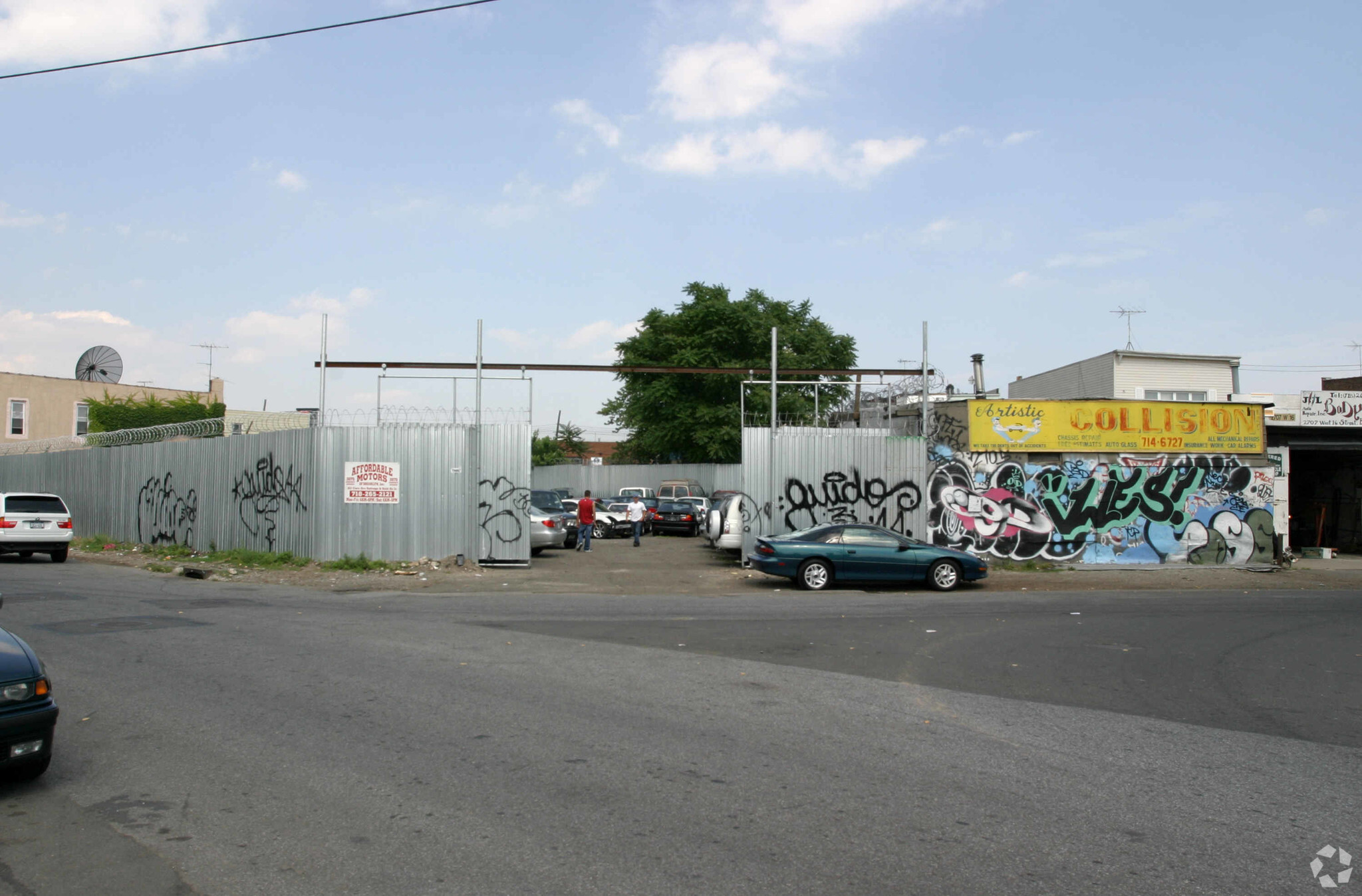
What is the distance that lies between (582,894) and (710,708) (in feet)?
11.8

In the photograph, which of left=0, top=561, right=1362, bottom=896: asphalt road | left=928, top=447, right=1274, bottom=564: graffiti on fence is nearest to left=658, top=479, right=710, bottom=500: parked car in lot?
left=928, top=447, right=1274, bottom=564: graffiti on fence

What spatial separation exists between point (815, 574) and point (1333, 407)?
64.9 feet

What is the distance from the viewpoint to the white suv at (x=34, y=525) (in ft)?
69.7

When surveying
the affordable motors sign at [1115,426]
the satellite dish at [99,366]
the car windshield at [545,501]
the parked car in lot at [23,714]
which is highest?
the satellite dish at [99,366]

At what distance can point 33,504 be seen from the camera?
71.4ft

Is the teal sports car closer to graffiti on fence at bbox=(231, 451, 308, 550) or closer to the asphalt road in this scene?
the asphalt road

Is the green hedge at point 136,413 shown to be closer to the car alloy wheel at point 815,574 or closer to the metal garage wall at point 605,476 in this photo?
the metal garage wall at point 605,476

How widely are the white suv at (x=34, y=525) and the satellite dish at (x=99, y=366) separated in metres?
38.4

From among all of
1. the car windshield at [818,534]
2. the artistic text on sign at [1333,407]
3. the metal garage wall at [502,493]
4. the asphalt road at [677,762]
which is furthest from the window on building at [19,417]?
the artistic text on sign at [1333,407]

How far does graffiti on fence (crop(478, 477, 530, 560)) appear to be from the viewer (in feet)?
66.3

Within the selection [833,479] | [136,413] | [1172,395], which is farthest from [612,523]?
[136,413]

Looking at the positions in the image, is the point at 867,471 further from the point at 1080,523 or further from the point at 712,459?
the point at 712,459

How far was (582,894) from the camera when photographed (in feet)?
13.5

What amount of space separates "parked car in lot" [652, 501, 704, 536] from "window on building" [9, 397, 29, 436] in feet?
124
